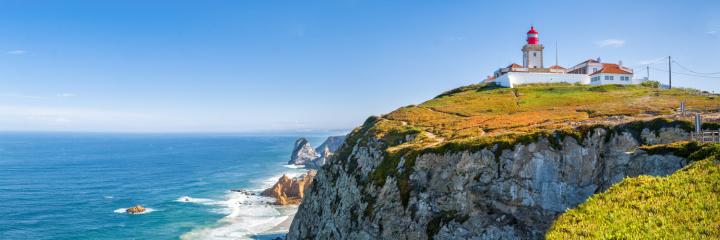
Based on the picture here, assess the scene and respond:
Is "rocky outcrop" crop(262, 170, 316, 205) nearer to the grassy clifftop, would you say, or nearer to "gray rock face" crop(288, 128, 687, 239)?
the grassy clifftop

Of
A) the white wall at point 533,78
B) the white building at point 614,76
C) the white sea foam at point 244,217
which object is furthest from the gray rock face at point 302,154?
the white building at point 614,76

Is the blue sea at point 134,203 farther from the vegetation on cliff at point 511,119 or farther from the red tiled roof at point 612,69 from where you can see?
the red tiled roof at point 612,69

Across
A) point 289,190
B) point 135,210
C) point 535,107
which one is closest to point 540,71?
point 535,107

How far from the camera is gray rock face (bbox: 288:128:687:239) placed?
2994cm

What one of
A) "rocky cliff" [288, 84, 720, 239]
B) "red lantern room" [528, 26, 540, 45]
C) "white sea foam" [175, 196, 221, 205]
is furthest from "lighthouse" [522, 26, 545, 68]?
"white sea foam" [175, 196, 221, 205]

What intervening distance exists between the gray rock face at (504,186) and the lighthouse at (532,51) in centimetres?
5540

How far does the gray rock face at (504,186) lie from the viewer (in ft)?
98.2

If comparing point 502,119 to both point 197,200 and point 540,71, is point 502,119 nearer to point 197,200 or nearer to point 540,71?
point 540,71

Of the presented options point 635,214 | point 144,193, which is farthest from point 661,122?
point 144,193

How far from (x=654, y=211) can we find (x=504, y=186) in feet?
54.9

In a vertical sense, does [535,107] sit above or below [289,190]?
above

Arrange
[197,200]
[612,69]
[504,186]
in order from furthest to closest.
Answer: [197,200]
[612,69]
[504,186]

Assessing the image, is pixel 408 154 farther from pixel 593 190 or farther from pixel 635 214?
pixel 635 214

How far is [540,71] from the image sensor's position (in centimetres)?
8525
